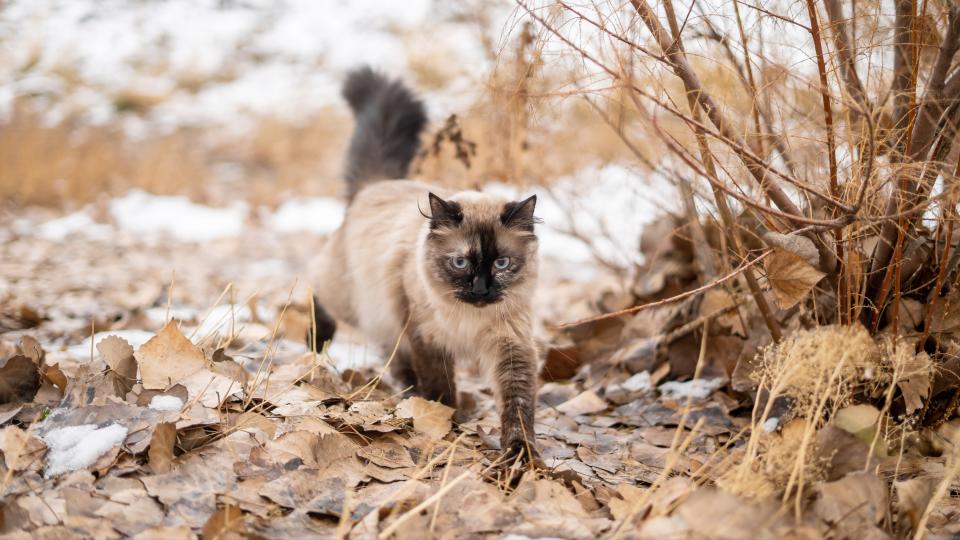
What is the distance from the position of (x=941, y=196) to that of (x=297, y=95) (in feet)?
51.2

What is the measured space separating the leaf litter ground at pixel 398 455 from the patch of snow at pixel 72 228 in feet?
13.7

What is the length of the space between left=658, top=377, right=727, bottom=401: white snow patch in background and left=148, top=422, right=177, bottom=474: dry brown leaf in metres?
2.06

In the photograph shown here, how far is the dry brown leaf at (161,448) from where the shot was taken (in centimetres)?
193

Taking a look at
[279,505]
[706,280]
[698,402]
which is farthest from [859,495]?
[706,280]

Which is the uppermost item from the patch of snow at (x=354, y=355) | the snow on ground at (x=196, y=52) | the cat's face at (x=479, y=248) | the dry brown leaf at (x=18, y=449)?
the snow on ground at (x=196, y=52)

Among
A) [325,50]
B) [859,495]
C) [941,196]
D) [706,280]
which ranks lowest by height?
[859,495]

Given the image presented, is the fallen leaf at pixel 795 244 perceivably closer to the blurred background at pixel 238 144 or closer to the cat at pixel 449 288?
the blurred background at pixel 238 144

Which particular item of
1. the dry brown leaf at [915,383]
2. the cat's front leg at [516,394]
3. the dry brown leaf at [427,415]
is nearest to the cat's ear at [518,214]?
the cat's front leg at [516,394]

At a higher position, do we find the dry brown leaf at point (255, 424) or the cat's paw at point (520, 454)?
the dry brown leaf at point (255, 424)

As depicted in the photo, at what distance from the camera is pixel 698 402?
298 centimetres

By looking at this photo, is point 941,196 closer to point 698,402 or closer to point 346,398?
point 698,402

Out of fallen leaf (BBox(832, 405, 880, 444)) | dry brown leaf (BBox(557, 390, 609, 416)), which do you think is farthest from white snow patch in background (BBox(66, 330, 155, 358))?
fallen leaf (BBox(832, 405, 880, 444))

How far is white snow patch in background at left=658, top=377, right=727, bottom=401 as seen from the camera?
3.04 meters

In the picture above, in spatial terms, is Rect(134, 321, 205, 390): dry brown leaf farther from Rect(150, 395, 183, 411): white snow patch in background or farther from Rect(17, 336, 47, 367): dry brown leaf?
Rect(17, 336, 47, 367): dry brown leaf
